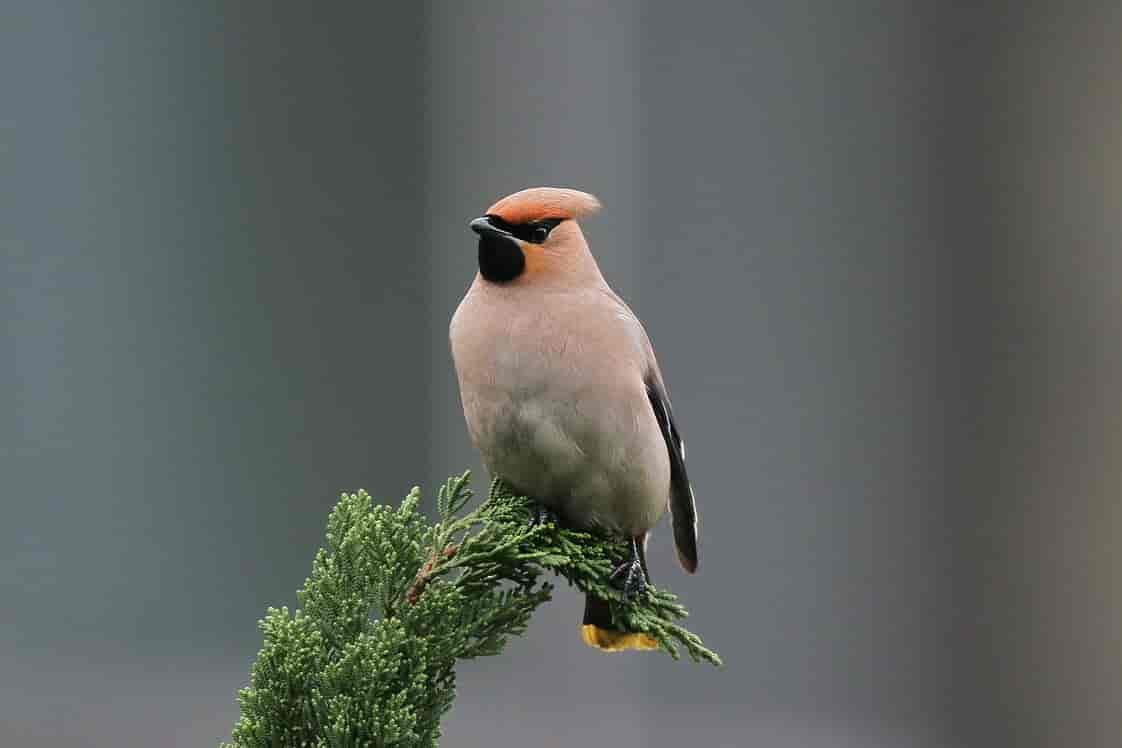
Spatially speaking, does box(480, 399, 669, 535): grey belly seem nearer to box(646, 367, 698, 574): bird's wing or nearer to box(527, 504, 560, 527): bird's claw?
box(527, 504, 560, 527): bird's claw

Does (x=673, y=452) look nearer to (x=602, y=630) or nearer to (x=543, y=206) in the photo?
(x=602, y=630)

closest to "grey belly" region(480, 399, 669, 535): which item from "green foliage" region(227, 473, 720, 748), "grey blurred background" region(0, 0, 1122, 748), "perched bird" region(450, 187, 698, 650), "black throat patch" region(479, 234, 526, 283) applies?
"perched bird" region(450, 187, 698, 650)

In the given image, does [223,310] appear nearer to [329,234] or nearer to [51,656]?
[329,234]

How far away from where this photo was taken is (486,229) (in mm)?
2510

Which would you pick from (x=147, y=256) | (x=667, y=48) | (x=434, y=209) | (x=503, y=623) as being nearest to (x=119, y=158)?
(x=147, y=256)

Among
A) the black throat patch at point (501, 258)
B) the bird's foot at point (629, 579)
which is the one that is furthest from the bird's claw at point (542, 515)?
the black throat patch at point (501, 258)

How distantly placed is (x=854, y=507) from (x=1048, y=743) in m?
1.28

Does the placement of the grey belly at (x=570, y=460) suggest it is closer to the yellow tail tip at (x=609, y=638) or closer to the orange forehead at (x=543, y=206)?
the yellow tail tip at (x=609, y=638)

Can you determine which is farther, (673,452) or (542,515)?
(673,452)

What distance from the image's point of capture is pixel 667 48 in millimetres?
6000

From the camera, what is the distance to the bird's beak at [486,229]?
2490 millimetres

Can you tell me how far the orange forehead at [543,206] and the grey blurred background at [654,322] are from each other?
3.19 m

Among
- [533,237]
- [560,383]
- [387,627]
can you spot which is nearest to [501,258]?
[533,237]

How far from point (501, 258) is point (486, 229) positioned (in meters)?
0.08
